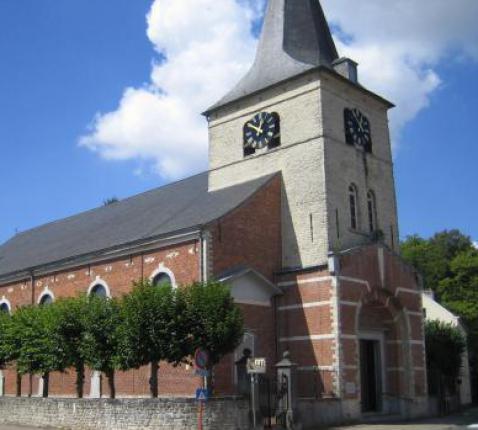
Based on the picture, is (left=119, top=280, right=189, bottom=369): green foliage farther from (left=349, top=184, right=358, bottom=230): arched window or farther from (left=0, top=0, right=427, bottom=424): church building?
(left=349, top=184, right=358, bottom=230): arched window

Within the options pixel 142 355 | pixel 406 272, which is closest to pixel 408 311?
pixel 406 272

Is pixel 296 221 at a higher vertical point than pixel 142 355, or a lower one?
higher

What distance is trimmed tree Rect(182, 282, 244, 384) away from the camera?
19.8 metres

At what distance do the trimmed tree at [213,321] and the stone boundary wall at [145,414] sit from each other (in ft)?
6.10

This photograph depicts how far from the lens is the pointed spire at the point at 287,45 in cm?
2902

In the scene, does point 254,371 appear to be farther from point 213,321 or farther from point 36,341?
point 36,341

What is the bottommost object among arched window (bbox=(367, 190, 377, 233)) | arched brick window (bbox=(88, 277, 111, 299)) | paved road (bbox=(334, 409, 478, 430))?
paved road (bbox=(334, 409, 478, 430))

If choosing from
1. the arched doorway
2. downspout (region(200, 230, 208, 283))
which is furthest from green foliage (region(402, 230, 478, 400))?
downspout (region(200, 230, 208, 283))

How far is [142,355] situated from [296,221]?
9153 mm

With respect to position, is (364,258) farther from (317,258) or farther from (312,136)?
(312,136)

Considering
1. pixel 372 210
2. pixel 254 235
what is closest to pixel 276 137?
pixel 254 235

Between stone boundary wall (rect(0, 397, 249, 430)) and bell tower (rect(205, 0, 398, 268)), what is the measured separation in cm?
827

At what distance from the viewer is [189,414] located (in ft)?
59.4

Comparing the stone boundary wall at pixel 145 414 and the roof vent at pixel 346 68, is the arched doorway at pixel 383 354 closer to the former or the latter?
the stone boundary wall at pixel 145 414
